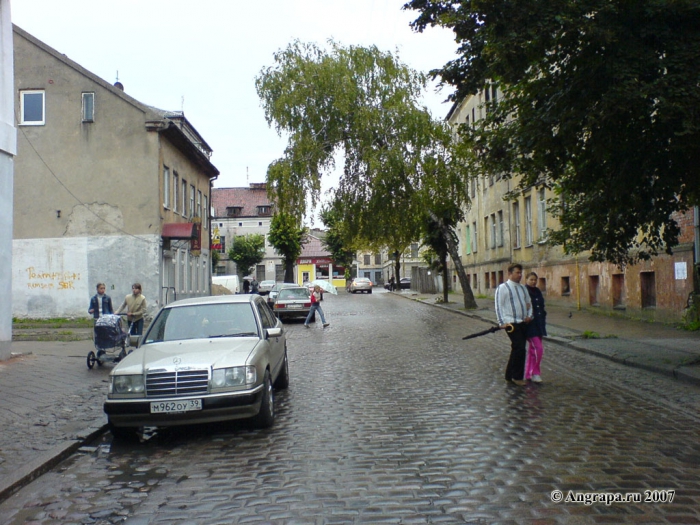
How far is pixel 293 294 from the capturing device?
27.8 metres

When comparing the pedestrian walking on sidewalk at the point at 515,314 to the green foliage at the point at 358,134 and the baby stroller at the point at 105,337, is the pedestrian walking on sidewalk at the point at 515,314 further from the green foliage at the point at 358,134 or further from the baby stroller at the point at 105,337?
the green foliage at the point at 358,134

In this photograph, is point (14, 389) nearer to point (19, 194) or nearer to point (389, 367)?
point (389, 367)

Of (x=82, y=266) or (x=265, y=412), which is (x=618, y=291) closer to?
(x=265, y=412)

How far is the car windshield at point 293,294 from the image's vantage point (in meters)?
27.4

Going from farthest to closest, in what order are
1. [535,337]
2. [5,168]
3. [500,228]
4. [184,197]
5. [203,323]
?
[500,228] < [184,197] < [5,168] < [535,337] < [203,323]

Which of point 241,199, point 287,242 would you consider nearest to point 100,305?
point 287,242

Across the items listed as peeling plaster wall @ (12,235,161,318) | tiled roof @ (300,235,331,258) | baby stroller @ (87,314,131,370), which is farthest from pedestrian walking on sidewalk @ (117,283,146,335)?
tiled roof @ (300,235,331,258)

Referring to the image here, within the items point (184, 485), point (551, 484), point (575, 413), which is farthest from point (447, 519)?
point (575, 413)

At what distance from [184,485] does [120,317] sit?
338 inches

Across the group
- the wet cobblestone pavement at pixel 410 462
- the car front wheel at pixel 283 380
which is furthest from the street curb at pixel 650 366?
the car front wheel at pixel 283 380

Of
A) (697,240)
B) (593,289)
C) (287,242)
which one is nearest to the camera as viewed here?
(697,240)

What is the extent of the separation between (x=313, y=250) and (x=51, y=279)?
7058cm

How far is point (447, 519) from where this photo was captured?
4.67 m

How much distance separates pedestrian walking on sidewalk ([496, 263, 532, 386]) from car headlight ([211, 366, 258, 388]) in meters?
4.51
